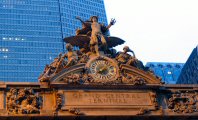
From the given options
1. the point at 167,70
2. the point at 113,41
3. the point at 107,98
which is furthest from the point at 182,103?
the point at 167,70

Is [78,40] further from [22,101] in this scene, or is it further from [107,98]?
[22,101]

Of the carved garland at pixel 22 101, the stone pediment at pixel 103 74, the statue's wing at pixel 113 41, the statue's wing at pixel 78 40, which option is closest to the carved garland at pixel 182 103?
the stone pediment at pixel 103 74

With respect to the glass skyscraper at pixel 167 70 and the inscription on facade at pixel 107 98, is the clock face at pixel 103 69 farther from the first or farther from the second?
the glass skyscraper at pixel 167 70

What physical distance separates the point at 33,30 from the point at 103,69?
69.8 meters

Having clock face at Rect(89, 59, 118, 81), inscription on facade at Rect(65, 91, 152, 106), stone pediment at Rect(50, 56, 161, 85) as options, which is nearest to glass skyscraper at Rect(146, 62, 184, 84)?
stone pediment at Rect(50, 56, 161, 85)

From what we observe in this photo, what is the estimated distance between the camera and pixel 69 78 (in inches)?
896

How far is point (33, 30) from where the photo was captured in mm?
91688

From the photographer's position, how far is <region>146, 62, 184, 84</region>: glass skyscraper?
347 feet

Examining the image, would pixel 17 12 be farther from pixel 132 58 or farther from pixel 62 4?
pixel 132 58

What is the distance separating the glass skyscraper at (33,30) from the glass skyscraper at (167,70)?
1988 centimetres

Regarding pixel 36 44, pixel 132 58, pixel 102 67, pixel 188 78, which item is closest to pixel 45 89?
pixel 102 67

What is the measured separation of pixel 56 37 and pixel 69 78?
69.6m

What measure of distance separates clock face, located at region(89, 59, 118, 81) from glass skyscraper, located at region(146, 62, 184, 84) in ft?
267

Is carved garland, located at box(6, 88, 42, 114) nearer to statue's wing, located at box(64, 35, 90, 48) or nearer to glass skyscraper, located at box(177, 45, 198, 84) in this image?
statue's wing, located at box(64, 35, 90, 48)
